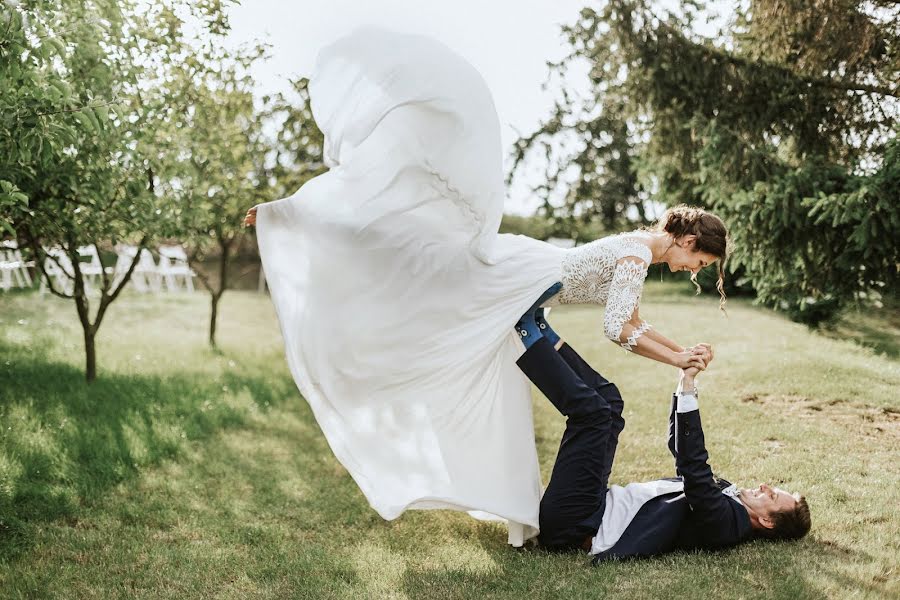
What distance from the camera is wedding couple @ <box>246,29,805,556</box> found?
13.6 feet

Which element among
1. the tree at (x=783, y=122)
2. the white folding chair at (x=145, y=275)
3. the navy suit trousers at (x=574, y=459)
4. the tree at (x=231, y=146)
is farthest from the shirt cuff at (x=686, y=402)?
the white folding chair at (x=145, y=275)

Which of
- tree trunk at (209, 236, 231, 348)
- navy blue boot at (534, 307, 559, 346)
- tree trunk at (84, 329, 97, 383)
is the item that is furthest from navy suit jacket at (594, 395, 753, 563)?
tree trunk at (209, 236, 231, 348)

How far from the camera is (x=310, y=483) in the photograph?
5.87 metres

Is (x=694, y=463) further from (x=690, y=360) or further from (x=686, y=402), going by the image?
(x=690, y=360)

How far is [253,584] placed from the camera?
3.98 m

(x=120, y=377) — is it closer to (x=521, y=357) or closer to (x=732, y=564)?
(x=521, y=357)

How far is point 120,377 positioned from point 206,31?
363 cm

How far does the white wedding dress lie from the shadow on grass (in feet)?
6.88

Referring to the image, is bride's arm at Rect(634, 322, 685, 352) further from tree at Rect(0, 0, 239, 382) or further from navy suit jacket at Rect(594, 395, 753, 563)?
tree at Rect(0, 0, 239, 382)

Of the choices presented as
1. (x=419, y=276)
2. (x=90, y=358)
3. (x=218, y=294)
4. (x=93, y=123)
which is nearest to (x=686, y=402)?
(x=419, y=276)

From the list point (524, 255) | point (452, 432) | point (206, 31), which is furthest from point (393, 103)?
point (206, 31)

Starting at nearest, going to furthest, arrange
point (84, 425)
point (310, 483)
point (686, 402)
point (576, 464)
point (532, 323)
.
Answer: point (686, 402)
point (576, 464)
point (532, 323)
point (310, 483)
point (84, 425)

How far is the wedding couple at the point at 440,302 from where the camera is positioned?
13.6ft

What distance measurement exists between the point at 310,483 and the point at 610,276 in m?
2.93
